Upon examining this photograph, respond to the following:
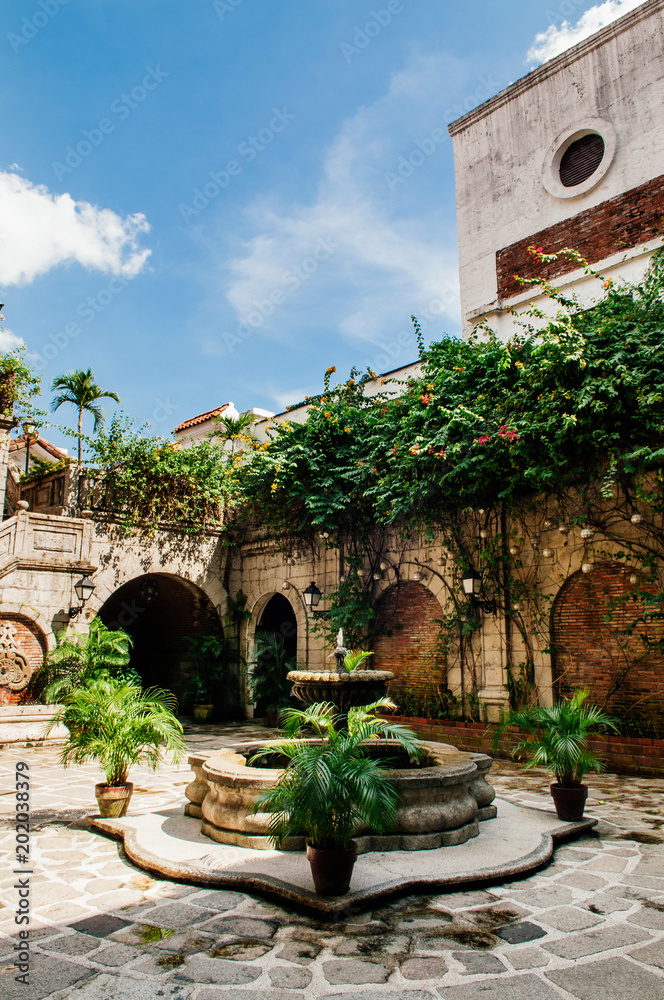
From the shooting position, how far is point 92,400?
18.6 meters

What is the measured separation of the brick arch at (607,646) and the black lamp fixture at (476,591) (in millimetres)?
954

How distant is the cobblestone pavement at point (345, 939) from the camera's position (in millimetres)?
2873

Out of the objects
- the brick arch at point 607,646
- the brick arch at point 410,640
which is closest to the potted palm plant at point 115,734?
the brick arch at point 607,646

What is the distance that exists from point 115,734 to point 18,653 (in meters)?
6.88

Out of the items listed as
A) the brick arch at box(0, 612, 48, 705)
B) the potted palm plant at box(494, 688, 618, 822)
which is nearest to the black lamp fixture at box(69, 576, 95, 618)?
the brick arch at box(0, 612, 48, 705)

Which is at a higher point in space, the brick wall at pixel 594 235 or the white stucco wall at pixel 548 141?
the white stucco wall at pixel 548 141

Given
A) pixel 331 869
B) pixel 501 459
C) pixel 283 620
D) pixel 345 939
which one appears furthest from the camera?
pixel 283 620

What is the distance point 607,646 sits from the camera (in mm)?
8656

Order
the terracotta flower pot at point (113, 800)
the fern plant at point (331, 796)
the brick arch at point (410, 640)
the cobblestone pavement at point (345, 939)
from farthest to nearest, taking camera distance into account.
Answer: the brick arch at point (410, 640) < the terracotta flower pot at point (113, 800) < the fern plant at point (331, 796) < the cobblestone pavement at point (345, 939)

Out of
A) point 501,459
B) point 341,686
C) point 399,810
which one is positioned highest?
point 501,459

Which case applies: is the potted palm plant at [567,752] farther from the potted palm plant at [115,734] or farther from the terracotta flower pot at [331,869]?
the potted palm plant at [115,734]

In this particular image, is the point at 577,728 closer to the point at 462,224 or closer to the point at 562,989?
the point at 562,989

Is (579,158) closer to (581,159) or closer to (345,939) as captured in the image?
(581,159)

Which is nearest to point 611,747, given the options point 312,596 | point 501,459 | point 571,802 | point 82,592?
point 571,802
